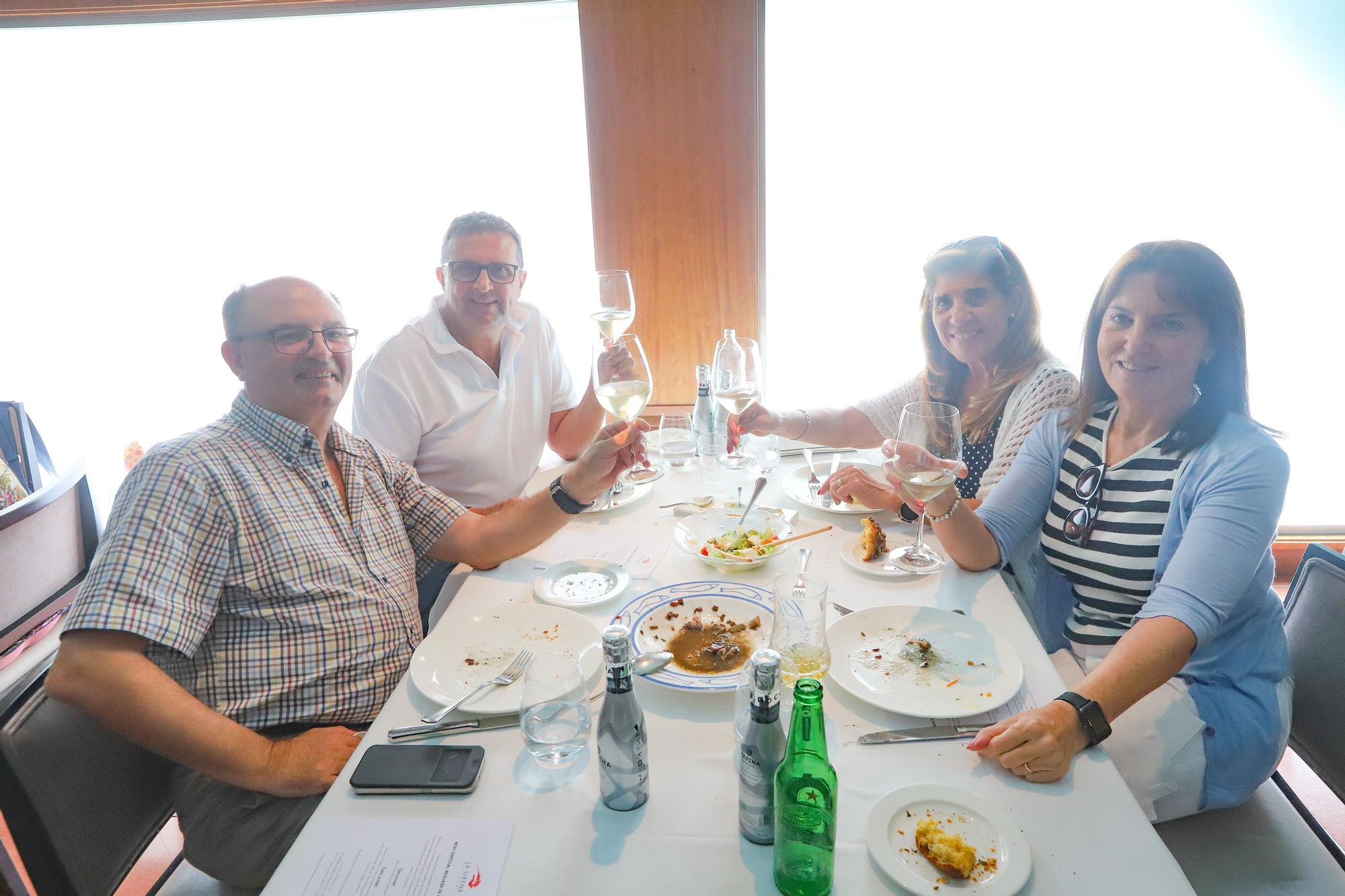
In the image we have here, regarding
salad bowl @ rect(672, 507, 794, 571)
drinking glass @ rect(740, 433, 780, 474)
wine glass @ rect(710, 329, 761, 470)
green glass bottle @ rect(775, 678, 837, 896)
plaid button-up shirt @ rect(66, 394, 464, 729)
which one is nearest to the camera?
green glass bottle @ rect(775, 678, 837, 896)

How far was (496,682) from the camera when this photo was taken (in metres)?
1.12

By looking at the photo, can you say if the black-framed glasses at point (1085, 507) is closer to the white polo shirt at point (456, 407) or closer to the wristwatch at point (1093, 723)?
the wristwatch at point (1093, 723)

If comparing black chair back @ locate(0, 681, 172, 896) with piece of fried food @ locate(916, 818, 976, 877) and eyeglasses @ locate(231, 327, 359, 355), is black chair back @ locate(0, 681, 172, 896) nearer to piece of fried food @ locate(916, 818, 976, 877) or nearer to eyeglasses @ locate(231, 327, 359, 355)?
Answer: eyeglasses @ locate(231, 327, 359, 355)

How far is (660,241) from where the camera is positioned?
319 cm

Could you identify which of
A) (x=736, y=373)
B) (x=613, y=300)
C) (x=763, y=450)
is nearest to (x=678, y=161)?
(x=613, y=300)

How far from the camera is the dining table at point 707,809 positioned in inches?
31.9

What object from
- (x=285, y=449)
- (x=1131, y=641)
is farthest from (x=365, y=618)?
(x=1131, y=641)

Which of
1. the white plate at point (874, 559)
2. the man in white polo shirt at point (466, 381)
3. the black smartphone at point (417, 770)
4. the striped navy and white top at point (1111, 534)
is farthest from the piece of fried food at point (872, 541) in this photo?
the man in white polo shirt at point (466, 381)

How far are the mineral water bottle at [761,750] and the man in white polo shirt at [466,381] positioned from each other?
1.39 metres

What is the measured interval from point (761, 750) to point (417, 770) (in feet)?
1.51

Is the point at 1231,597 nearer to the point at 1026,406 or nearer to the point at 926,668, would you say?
the point at 926,668

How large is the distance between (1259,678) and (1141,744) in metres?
0.32

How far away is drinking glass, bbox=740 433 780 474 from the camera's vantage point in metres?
2.09

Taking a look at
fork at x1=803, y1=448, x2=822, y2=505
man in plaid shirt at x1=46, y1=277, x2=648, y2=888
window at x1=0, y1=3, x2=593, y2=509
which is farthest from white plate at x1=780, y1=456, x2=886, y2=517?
window at x1=0, y1=3, x2=593, y2=509
